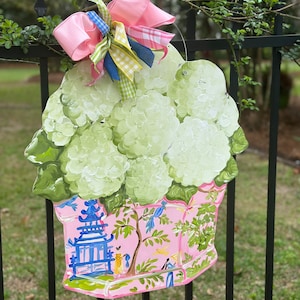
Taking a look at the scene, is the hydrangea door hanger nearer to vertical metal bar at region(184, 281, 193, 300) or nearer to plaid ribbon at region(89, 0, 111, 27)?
plaid ribbon at region(89, 0, 111, 27)

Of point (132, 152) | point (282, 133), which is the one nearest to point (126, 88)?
point (132, 152)

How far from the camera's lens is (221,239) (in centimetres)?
394

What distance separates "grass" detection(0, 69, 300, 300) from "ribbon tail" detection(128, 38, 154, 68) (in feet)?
5.93

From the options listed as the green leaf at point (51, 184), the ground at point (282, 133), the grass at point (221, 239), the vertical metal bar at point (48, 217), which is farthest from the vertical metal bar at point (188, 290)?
the ground at point (282, 133)

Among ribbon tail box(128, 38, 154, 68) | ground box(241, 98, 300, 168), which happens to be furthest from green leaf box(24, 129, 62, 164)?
ground box(241, 98, 300, 168)

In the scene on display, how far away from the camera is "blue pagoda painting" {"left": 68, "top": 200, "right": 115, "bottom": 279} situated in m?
1.73

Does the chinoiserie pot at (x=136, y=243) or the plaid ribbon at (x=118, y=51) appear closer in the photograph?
the plaid ribbon at (x=118, y=51)

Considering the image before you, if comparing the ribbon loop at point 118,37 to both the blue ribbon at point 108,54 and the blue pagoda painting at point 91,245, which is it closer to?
the blue ribbon at point 108,54

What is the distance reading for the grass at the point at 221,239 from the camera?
3.25 metres

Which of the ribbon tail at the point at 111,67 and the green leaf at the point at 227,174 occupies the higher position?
the ribbon tail at the point at 111,67

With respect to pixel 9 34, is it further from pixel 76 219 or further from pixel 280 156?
pixel 280 156

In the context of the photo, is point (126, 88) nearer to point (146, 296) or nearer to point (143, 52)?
point (143, 52)

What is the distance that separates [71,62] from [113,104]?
18cm

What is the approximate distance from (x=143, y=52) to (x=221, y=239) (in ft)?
8.12
